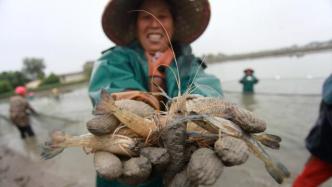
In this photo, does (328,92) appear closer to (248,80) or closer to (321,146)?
(321,146)

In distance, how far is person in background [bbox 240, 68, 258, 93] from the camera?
11057 mm

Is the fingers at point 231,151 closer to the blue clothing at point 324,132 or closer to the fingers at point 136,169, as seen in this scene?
the fingers at point 136,169

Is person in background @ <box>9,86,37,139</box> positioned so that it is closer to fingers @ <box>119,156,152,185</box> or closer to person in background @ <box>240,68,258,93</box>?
person in background @ <box>240,68,258,93</box>

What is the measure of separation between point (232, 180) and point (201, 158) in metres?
3.45

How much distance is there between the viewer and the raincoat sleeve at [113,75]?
1.90 m

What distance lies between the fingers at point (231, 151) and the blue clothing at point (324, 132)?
67.7 inches

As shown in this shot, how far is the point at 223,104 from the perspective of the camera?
5.11ft

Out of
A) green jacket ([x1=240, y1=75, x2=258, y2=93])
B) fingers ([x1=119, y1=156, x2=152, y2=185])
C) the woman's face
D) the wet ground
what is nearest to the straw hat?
the woman's face

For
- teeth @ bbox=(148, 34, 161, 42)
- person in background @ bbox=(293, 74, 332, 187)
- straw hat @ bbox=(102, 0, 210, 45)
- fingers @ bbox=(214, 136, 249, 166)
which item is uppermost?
straw hat @ bbox=(102, 0, 210, 45)

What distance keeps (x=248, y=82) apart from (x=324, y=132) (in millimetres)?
9131

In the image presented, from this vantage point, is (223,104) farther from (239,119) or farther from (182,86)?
(182,86)

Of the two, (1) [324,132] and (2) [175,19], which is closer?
(2) [175,19]

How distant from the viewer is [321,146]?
2.72 m

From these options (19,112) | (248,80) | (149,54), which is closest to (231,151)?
(149,54)
